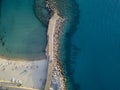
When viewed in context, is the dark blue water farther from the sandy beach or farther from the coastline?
the sandy beach

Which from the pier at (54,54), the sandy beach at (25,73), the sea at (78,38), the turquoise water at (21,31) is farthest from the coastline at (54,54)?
the turquoise water at (21,31)

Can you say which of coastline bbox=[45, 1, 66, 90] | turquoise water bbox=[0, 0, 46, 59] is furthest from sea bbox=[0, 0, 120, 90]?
coastline bbox=[45, 1, 66, 90]

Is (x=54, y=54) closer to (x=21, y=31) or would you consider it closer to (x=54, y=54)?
(x=54, y=54)

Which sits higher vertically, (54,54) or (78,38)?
(78,38)

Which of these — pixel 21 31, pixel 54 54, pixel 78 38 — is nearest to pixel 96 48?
pixel 78 38

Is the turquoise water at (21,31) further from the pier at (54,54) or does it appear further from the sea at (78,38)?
the pier at (54,54)

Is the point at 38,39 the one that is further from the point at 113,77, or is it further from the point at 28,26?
the point at 113,77

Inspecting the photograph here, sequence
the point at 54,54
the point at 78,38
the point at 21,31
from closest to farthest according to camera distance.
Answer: the point at 54,54 → the point at 78,38 → the point at 21,31
